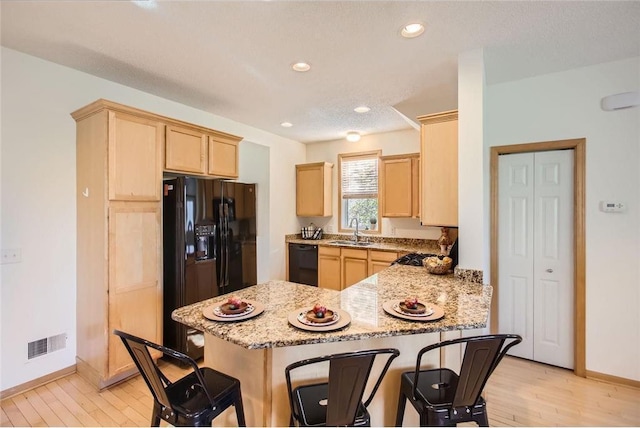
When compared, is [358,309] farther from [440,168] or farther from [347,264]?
[347,264]

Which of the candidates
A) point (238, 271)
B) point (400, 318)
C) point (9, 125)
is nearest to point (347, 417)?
point (400, 318)

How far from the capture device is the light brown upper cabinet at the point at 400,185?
4.32 metres

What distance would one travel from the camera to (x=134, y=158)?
2.59 meters

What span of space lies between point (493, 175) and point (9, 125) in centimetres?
421

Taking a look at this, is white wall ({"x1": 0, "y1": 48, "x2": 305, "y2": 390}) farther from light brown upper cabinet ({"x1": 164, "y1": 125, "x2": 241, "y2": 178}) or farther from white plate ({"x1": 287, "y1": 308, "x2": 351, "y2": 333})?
white plate ({"x1": 287, "y1": 308, "x2": 351, "y2": 333})

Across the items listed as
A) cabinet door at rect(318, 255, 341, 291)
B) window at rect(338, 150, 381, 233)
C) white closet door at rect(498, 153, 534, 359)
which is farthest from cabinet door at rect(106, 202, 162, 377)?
white closet door at rect(498, 153, 534, 359)

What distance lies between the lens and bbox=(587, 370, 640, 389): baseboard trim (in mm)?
2458

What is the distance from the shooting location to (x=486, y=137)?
300 centimetres

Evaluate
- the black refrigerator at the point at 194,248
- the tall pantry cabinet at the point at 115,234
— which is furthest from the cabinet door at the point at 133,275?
the black refrigerator at the point at 194,248

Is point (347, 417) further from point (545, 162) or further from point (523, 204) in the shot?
point (545, 162)

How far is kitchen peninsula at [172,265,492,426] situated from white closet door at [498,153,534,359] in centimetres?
114

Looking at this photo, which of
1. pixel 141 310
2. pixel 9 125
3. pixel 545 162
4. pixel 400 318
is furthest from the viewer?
pixel 545 162

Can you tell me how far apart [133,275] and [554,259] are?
383cm

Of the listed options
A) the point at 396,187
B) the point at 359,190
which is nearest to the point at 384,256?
the point at 396,187
